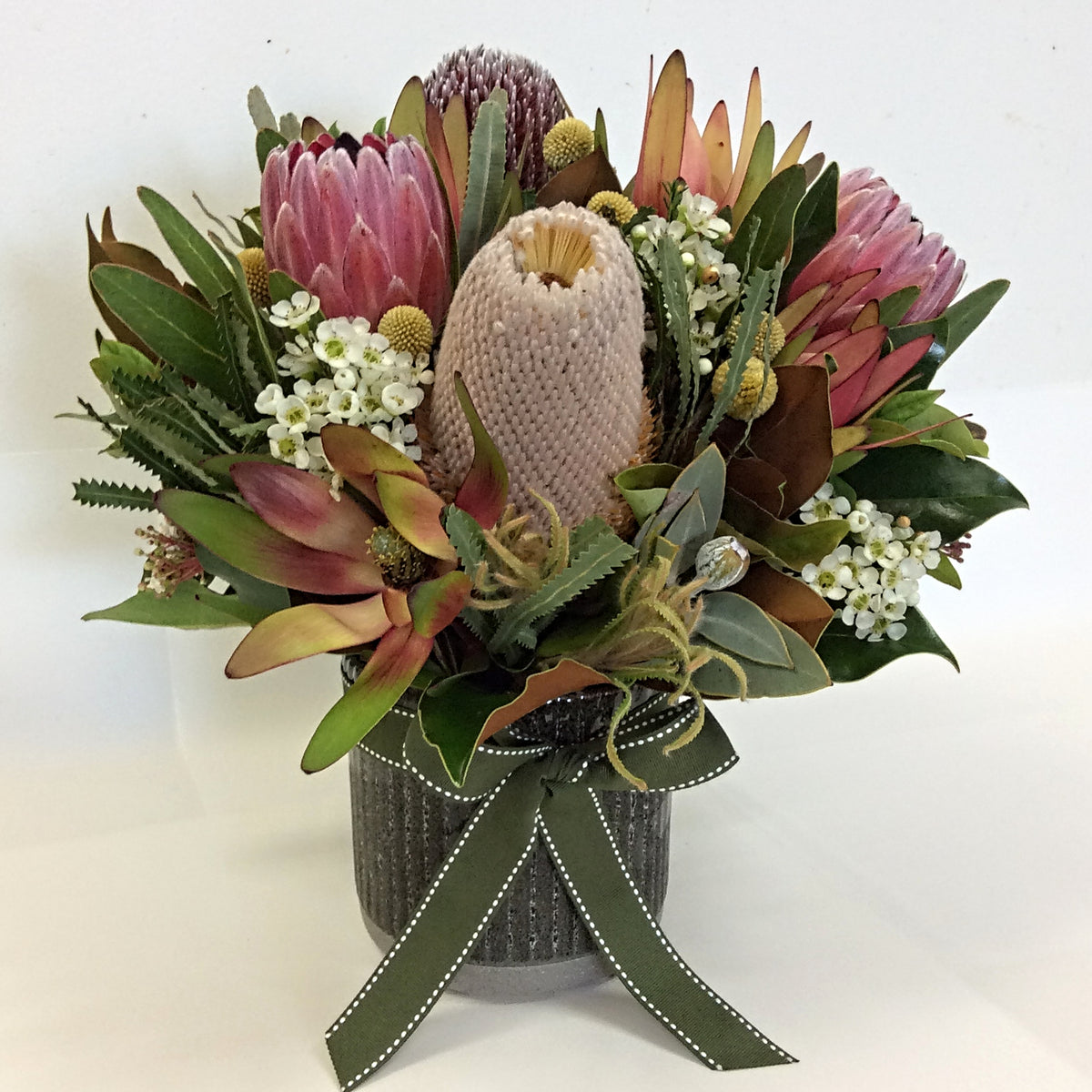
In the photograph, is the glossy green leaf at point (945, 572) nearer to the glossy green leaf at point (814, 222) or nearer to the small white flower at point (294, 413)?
the glossy green leaf at point (814, 222)

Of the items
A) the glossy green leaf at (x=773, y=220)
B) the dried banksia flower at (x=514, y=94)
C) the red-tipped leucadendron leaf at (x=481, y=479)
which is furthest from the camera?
the dried banksia flower at (x=514, y=94)

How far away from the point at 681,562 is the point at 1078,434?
100 cm

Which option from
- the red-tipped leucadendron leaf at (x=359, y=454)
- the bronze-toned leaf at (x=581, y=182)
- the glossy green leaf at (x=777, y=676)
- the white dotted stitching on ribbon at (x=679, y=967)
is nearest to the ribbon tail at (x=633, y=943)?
the white dotted stitching on ribbon at (x=679, y=967)

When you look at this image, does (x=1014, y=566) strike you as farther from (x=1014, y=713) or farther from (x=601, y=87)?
(x=601, y=87)

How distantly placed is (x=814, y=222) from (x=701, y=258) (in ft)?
0.25

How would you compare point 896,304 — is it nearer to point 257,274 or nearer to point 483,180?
point 483,180

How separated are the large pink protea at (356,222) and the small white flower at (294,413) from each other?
0.20ft

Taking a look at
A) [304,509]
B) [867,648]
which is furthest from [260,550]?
[867,648]

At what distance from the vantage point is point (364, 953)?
0.88 m

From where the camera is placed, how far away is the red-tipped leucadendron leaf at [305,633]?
2.00ft

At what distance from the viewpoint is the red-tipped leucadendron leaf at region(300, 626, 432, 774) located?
614mm

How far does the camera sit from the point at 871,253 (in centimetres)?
77

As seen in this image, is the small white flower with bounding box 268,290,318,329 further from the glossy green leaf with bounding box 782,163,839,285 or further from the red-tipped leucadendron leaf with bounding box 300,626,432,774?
the glossy green leaf with bounding box 782,163,839,285

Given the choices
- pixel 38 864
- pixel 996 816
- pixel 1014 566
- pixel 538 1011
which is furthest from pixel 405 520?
pixel 1014 566
